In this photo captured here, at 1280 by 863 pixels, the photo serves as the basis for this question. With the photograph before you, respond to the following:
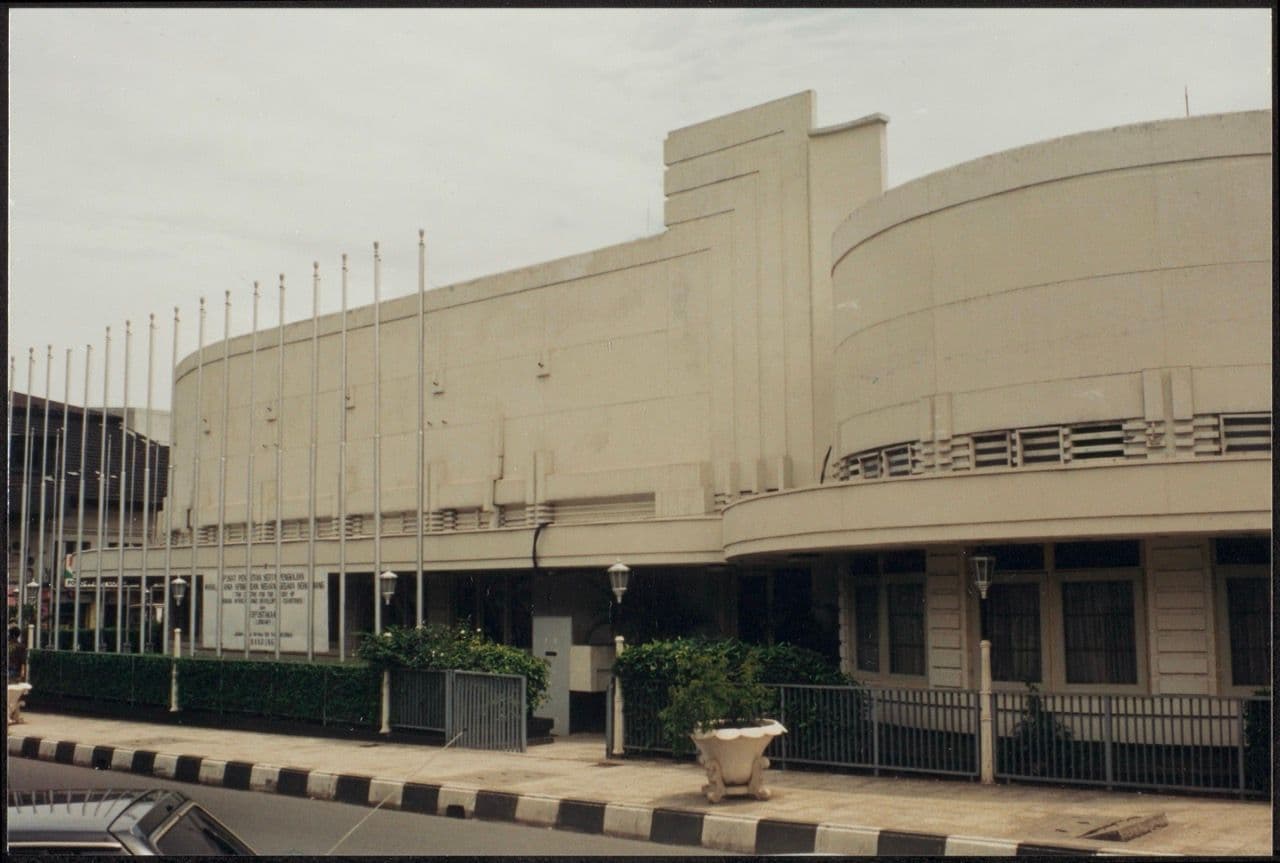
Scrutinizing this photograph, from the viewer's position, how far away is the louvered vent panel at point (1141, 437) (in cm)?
1703

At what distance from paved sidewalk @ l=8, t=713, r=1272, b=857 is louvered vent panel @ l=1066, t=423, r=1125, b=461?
467 cm

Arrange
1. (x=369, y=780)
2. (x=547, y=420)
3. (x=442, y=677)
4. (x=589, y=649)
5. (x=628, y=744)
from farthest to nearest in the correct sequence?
(x=547, y=420), (x=589, y=649), (x=442, y=677), (x=628, y=744), (x=369, y=780)

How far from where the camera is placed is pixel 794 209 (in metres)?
25.9

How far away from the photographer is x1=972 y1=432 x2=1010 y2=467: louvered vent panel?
60.3 feet

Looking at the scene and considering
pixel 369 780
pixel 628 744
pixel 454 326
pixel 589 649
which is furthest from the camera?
pixel 454 326

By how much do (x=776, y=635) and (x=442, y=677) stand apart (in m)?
7.22

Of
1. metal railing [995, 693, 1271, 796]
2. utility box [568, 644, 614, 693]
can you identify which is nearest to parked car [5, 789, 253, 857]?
metal railing [995, 693, 1271, 796]

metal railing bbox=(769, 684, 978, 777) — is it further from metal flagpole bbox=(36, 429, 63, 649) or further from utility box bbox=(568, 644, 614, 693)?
metal flagpole bbox=(36, 429, 63, 649)

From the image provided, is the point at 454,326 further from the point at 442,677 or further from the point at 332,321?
the point at 442,677

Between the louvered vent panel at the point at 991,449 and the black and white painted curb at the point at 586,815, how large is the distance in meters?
7.19

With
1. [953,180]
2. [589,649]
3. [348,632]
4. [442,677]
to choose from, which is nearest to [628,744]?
[442,677]

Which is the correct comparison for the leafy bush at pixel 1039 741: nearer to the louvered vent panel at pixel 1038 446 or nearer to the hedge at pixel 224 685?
the louvered vent panel at pixel 1038 446

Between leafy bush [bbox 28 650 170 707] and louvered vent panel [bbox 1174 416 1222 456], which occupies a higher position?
louvered vent panel [bbox 1174 416 1222 456]

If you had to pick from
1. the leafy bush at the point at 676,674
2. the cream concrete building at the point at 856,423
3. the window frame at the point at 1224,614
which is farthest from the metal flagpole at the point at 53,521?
the window frame at the point at 1224,614
